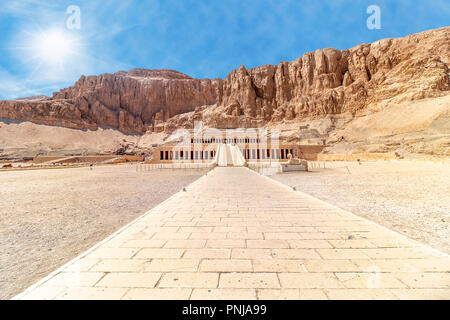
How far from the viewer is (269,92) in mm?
83375

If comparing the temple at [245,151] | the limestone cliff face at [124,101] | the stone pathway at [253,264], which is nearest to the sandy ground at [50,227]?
the stone pathway at [253,264]

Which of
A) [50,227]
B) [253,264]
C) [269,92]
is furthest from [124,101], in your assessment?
[253,264]

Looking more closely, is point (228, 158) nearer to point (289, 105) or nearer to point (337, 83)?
point (289, 105)

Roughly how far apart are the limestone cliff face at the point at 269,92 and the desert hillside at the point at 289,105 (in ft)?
1.00

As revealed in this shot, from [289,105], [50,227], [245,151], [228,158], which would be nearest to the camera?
[50,227]

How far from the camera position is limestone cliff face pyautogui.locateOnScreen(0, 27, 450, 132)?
58334 mm

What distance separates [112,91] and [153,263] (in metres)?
104

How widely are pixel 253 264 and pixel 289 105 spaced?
7777 cm

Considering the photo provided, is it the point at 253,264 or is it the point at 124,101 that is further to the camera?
the point at 124,101

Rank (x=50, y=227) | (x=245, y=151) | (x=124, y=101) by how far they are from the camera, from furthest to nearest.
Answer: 1. (x=124, y=101)
2. (x=245, y=151)
3. (x=50, y=227)

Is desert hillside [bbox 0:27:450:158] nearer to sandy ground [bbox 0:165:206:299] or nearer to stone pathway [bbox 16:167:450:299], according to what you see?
stone pathway [bbox 16:167:450:299]

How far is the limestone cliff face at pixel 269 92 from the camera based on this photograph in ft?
191
